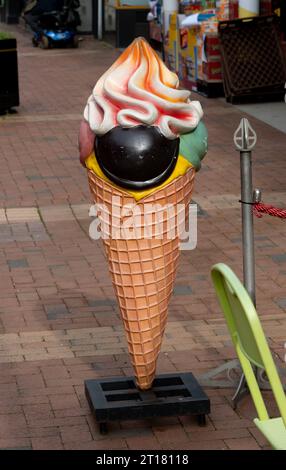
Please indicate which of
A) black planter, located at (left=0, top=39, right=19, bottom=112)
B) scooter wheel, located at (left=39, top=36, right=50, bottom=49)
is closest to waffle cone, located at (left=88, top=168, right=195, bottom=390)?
black planter, located at (left=0, top=39, right=19, bottom=112)

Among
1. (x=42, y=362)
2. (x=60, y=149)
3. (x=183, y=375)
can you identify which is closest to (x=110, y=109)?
(x=183, y=375)

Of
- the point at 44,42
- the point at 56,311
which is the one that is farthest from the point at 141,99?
the point at 44,42

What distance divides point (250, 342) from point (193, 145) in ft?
4.08

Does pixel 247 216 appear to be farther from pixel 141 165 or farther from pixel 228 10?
pixel 228 10

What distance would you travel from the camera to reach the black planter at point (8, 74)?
1498 cm

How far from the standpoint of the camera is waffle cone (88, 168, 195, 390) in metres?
5.09

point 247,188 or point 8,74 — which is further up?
point 8,74

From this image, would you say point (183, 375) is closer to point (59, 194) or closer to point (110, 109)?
point (110, 109)

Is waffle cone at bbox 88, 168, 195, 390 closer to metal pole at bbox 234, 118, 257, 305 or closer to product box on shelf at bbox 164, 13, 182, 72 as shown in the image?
metal pole at bbox 234, 118, 257, 305

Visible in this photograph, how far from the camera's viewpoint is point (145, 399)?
5453 millimetres

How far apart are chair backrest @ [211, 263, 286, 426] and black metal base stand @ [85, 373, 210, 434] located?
3.17ft

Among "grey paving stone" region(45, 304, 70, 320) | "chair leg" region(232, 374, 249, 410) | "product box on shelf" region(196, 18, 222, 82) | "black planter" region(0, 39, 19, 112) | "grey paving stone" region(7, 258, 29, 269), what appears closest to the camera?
"chair leg" region(232, 374, 249, 410)

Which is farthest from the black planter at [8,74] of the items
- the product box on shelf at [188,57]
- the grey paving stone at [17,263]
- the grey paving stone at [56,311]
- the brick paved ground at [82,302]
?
the grey paving stone at [56,311]

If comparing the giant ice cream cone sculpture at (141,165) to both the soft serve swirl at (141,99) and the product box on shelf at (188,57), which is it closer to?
the soft serve swirl at (141,99)
